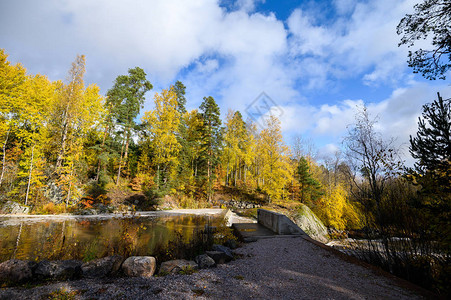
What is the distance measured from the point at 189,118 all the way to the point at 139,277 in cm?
2511

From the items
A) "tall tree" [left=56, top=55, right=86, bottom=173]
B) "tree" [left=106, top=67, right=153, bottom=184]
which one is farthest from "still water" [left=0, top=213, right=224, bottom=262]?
"tree" [left=106, top=67, right=153, bottom=184]

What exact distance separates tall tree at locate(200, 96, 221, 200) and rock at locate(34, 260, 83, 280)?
57.5ft

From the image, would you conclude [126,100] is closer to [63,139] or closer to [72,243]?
[63,139]


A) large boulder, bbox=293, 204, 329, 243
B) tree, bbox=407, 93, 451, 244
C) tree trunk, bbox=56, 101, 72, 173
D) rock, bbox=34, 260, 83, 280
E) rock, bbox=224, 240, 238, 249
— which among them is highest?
tree trunk, bbox=56, 101, 72, 173

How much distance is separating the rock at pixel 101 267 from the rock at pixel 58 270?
144mm

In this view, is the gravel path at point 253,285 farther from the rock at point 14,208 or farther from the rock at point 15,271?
the rock at point 14,208

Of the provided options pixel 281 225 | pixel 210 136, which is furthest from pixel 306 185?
pixel 281 225

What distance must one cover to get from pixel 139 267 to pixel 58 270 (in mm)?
1371

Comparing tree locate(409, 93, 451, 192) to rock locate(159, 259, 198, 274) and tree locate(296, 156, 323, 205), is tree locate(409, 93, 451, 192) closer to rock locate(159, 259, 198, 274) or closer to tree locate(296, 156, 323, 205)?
rock locate(159, 259, 198, 274)

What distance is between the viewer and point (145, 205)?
17453mm

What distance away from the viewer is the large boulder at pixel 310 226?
12529 mm

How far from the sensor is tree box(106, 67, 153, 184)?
66.3 ft

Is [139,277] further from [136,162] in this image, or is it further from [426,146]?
[136,162]

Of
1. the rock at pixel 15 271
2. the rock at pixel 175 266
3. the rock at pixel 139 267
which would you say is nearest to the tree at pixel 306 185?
the rock at pixel 175 266
